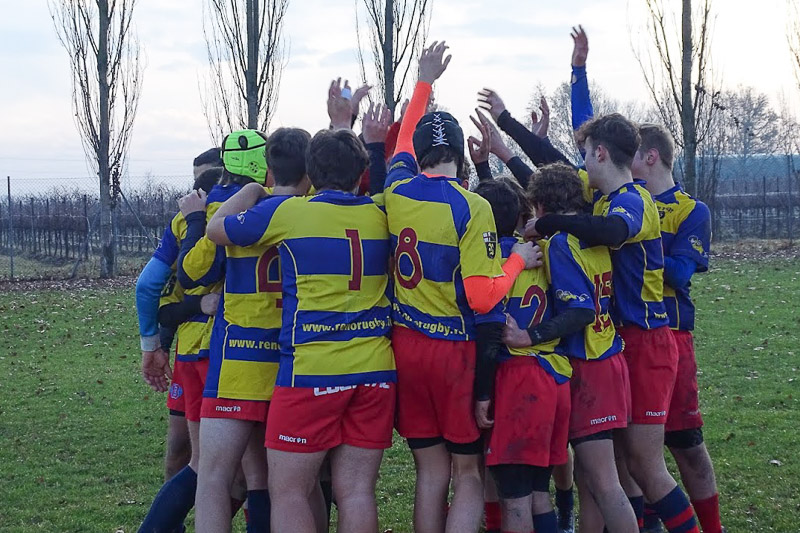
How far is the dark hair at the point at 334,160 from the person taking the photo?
3809 millimetres

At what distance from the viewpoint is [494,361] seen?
3850 mm

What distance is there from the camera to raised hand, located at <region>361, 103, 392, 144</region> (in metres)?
4.45

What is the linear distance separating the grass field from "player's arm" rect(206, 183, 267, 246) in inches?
95.8

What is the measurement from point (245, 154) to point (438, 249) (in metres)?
1.20

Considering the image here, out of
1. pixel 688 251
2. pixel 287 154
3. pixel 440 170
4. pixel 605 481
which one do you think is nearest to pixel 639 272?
pixel 688 251

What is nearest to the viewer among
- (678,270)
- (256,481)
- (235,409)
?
(235,409)

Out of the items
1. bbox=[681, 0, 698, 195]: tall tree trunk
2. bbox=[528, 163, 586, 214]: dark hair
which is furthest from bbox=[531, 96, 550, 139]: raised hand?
bbox=[681, 0, 698, 195]: tall tree trunk

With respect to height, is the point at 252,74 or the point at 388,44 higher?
the point at 388,44

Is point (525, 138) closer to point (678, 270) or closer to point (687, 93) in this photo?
point (678, 270)

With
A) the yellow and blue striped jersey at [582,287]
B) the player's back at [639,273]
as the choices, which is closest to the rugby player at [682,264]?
the player's back at [639,273]

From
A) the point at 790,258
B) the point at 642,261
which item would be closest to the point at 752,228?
the point at 790,258

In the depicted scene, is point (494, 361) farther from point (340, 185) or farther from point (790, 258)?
point (790, 258)

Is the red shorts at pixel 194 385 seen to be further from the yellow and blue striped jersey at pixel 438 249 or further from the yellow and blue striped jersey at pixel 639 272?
the yellow and blue striped jersey at pixel 639 272

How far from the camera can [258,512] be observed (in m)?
4.18
